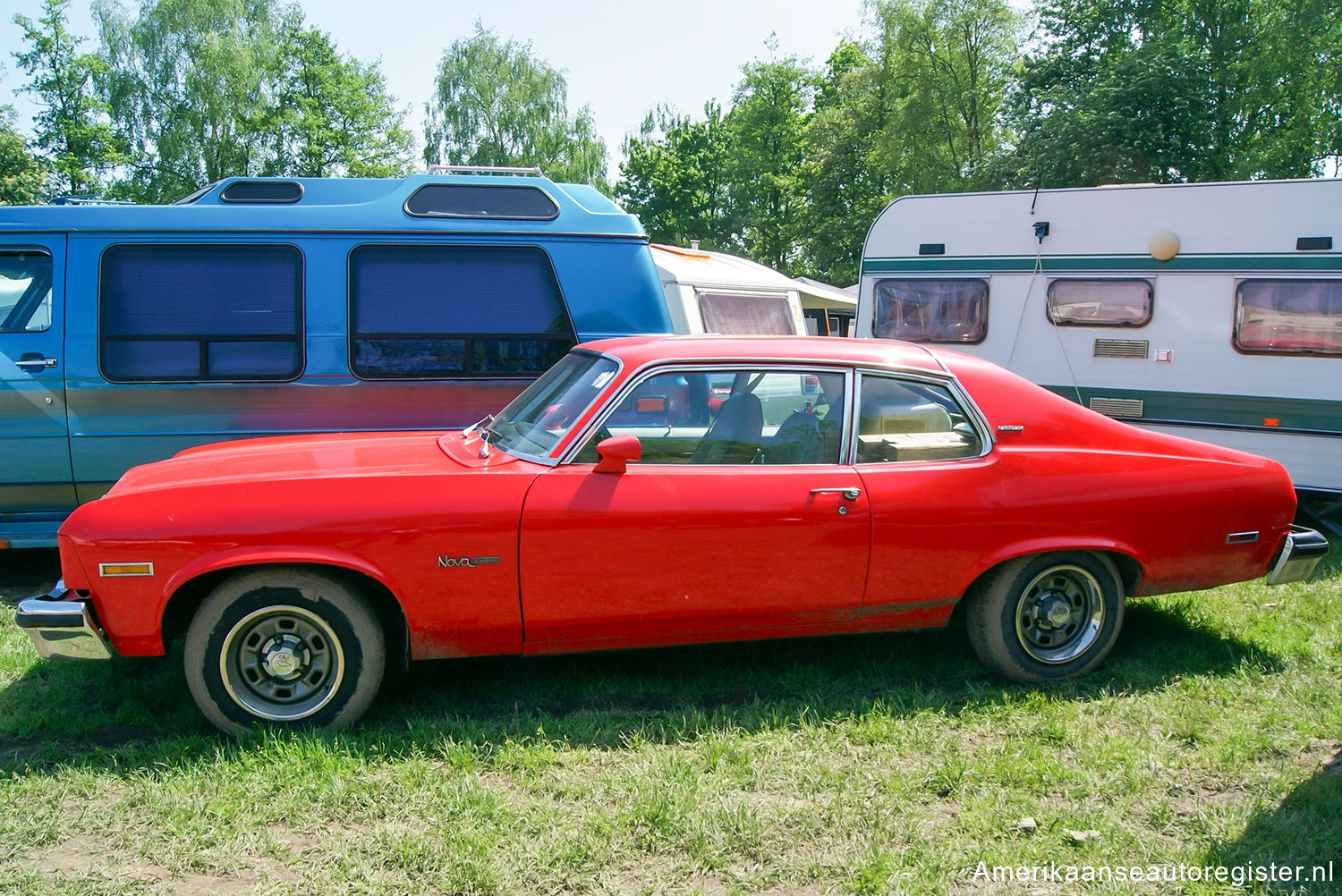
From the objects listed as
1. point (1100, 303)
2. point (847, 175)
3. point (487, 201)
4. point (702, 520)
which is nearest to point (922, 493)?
point (702, 520)

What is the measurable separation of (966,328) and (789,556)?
6.17 m

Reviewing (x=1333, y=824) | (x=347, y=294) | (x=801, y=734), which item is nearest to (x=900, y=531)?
(x=801, y=734)

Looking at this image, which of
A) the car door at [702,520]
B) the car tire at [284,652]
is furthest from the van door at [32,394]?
the car door at [702,520]

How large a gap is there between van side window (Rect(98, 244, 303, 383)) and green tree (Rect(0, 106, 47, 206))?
30.6m

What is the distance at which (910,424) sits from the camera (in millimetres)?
4215

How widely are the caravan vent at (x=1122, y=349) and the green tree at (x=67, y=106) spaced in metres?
35.3

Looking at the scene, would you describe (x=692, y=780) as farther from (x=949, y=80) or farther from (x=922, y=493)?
(x=949, y=80)

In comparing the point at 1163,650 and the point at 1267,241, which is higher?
the point at 1267,241

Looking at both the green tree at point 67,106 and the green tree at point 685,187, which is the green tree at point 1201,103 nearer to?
the green tree at point 685,187

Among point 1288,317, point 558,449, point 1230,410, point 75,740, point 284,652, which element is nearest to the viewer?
point 284,652

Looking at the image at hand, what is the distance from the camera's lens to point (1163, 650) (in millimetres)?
4719

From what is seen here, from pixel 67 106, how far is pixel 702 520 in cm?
3991

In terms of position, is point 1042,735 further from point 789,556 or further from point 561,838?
point 561,838

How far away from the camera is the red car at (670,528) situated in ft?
11.7
